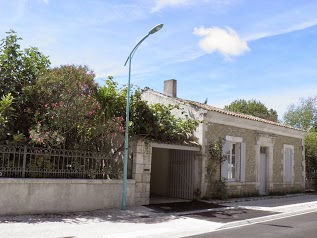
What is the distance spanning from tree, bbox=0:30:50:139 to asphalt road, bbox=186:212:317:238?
239 inches

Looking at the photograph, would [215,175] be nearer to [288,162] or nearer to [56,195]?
[288,162]

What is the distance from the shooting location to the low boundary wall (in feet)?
27.8

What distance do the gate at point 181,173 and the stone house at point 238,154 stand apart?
0.04 metres

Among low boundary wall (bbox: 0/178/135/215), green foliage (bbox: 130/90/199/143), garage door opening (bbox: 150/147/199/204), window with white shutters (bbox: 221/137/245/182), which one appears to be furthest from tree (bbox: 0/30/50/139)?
window with white shutters (bbox: 221/137/245/182)

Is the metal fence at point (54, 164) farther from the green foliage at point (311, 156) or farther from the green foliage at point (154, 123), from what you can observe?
the green foliage at point (311, 156)

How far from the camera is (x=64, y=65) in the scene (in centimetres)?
1015

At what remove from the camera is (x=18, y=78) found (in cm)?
1015

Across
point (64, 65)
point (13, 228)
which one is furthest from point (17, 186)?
point (64, 65)

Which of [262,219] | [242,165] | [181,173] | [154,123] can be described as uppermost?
[154,123]

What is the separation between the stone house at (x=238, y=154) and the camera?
13.7 meters

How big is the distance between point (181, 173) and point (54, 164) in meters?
6.29

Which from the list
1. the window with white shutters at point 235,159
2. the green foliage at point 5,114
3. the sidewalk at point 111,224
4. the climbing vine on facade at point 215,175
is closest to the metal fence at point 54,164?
the green foliage at point 5,114

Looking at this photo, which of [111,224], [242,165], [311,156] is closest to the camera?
[111,224]

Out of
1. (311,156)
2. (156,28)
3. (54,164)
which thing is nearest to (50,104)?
(54,164)
